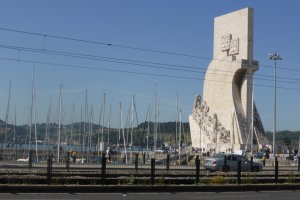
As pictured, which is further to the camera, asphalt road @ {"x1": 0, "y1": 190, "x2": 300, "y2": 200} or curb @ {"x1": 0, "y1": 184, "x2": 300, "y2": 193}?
curb @ {"x1": 0, "y1": 184, "x2": 300, "y2": 193}

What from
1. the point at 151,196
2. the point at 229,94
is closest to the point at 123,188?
the point at 151,196

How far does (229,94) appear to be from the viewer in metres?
80.4

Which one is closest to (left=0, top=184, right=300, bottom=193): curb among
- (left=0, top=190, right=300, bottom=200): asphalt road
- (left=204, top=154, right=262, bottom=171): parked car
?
(left=0, top=190, right=300, bottom=200): asphalt road

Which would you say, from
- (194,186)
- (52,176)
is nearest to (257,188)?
(194,186)

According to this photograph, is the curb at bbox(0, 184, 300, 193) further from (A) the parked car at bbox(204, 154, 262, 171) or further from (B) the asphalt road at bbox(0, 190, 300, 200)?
(A) the parked car at bbox(204, 154, 262, 171)

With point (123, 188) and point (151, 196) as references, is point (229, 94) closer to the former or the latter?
point (123, 188)

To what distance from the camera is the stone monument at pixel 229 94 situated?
254 ft

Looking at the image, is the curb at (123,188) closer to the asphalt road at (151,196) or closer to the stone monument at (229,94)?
the asphalt road at (151,196)

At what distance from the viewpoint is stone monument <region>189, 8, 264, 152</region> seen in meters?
77.6

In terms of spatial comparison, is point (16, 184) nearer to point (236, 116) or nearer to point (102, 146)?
point (102, 146)

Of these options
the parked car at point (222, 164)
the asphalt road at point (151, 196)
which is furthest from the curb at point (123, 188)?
the parked car at point (222, 164)

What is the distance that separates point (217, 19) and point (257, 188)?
68.5 m

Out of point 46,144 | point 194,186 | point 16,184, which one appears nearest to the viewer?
point 16,184

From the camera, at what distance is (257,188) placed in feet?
63.9
